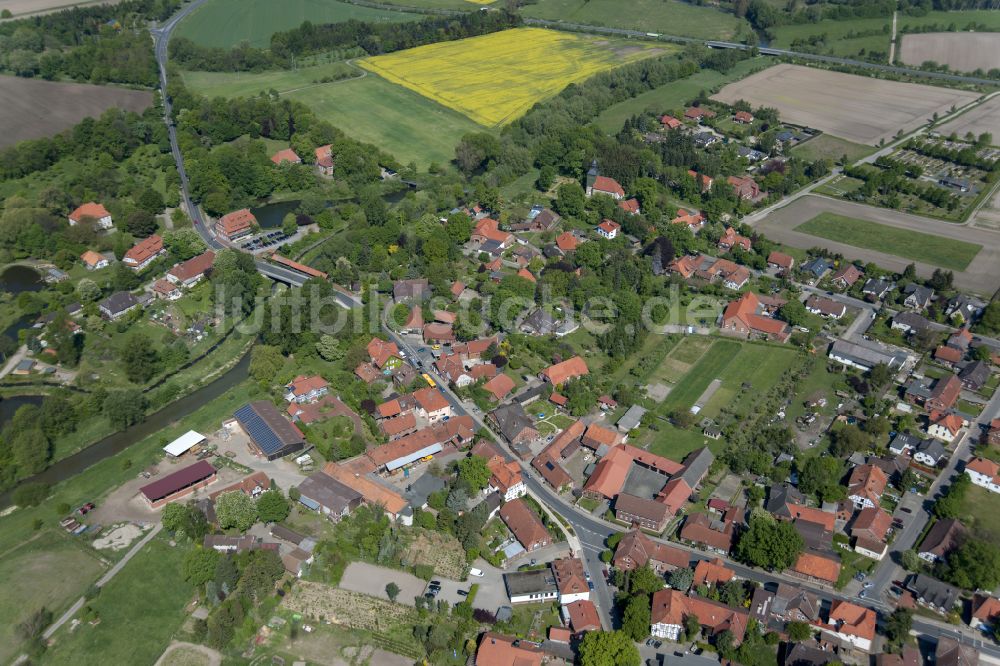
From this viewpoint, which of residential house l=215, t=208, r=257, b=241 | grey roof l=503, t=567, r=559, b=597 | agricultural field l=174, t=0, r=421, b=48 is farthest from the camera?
agricultural field l=174, t=0, r=421, b=48

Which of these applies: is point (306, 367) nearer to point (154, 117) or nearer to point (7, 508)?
point (7, 508)

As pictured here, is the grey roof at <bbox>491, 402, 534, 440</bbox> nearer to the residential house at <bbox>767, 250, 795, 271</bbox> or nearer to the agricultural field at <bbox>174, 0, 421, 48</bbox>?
the residential house at <bbox>767, 250, 795, 271</bbox>

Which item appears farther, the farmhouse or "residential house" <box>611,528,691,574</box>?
the farmhouse

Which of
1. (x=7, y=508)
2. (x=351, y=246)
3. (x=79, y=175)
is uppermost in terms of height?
(x=79, y=175)

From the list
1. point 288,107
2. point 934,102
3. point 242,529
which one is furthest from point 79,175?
point 934,102

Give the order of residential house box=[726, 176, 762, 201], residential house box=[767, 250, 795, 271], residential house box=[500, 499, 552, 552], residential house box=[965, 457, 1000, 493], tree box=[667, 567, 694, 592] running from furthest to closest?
1. residential house box=[726, 176, 762, 201]
2. residential house box=[767, 250, 795, 271]
3. residential house box=[965, 457, 1000, 493]
4. residential house box=[500, 499, 552, 552]
5. tree box=[667, 567, 694, 592]

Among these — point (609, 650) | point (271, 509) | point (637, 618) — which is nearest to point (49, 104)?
point (271, 509)

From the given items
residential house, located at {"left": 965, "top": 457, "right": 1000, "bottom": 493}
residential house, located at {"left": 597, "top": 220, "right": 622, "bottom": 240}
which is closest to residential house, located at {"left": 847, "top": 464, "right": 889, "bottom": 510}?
residential house, located at {"left": 965, "top": 457, "right": 1000, "bottom": 493}
